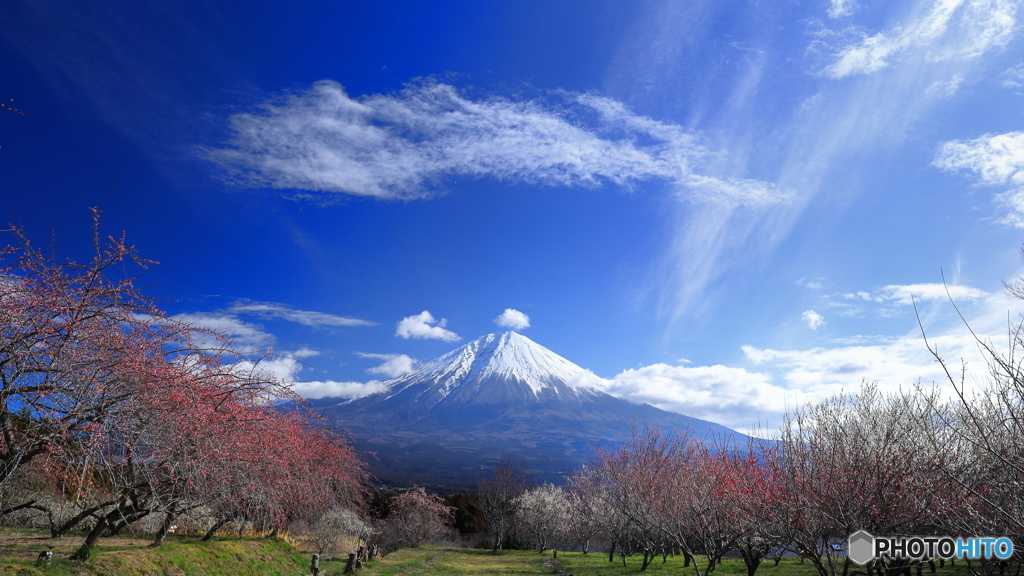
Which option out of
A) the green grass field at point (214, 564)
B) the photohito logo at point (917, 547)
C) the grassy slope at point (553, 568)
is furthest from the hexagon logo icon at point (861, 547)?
the grassy slope at point (553, 568)

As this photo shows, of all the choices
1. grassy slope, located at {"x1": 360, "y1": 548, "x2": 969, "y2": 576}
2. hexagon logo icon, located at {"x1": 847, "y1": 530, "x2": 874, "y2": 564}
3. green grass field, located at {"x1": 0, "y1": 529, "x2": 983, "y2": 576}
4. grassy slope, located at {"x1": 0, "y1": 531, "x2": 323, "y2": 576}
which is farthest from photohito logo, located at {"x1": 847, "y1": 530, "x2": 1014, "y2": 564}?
grassy slope, located at {"x1": 0, "y1": 531, "x2": 323, "y2": 576}

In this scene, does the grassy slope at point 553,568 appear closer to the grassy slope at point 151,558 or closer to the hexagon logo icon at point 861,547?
the grassy slope at point 151,558

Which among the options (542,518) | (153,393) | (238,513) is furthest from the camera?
(542,518)

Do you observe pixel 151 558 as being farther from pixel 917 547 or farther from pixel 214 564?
pixel 917 547

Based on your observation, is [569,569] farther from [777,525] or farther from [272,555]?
[777,525]

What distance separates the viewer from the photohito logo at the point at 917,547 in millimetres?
7320

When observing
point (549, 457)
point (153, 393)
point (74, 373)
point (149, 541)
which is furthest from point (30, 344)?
point (549, 457)

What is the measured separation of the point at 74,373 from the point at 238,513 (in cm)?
1429

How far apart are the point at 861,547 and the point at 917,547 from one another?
2812mm

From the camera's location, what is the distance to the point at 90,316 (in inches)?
262

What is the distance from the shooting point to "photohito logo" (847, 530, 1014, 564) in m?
7.32

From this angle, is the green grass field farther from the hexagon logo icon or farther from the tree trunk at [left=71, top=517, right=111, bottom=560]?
the hexagon logo icon

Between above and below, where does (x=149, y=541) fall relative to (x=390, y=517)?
above

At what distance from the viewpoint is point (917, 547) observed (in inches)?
395
